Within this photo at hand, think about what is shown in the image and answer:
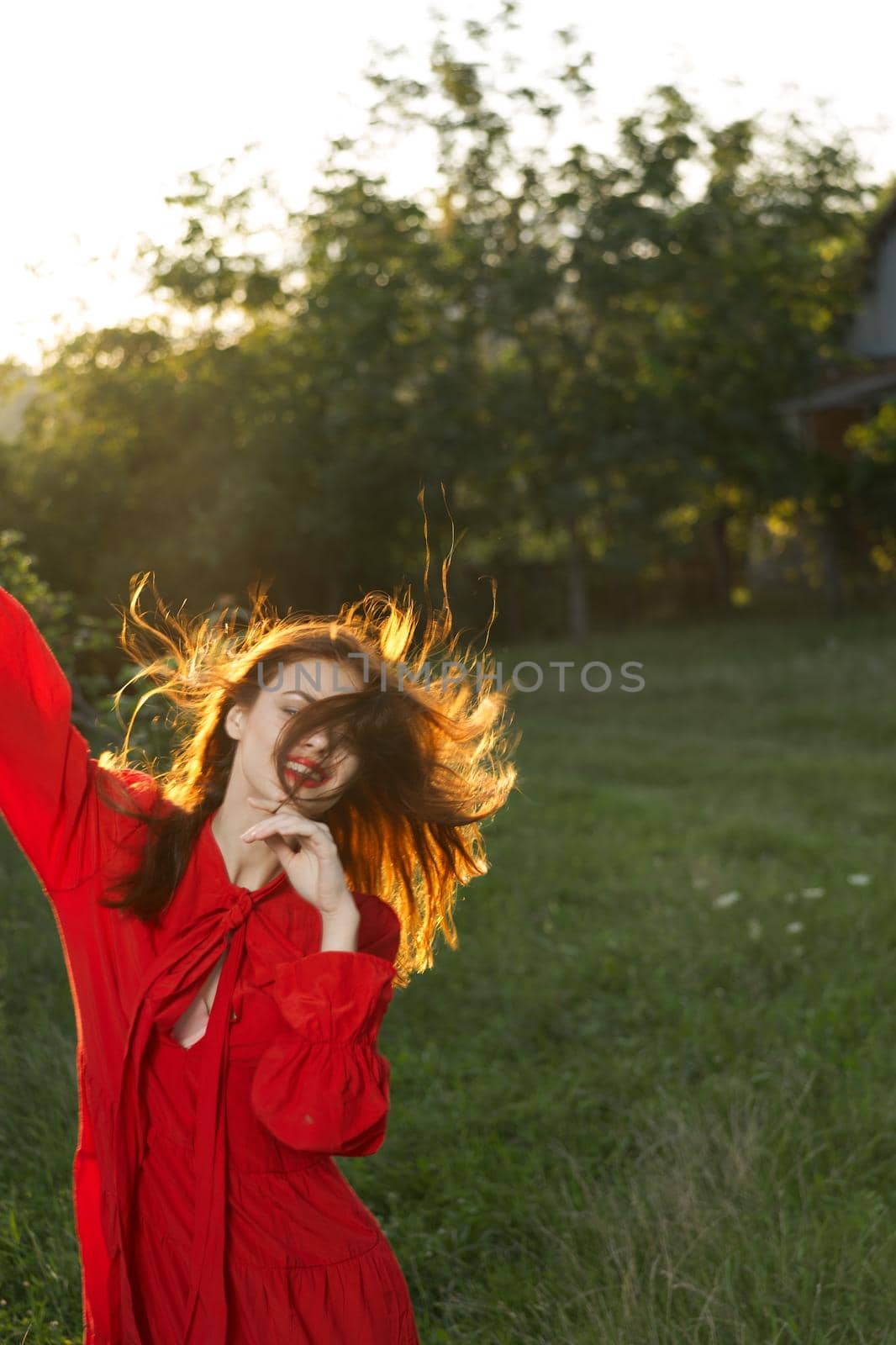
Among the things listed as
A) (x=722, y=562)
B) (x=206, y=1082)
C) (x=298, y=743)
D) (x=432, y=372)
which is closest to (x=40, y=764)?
(x=298, y=743)

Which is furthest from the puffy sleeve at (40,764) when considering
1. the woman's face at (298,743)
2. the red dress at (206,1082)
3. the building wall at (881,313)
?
the building wall at (881,313)

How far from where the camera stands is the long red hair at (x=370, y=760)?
201cm

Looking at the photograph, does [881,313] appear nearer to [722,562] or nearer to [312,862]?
[722,562]

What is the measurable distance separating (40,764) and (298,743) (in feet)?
1.21

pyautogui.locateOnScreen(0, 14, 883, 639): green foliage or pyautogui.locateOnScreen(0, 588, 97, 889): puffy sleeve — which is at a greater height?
pyautogui.locateOnScreen(0, 588, 97, 889): puffy sleeve

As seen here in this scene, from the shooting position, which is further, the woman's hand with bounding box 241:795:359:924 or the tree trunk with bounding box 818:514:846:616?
the tree trunk with bounding box 818:514:846:616

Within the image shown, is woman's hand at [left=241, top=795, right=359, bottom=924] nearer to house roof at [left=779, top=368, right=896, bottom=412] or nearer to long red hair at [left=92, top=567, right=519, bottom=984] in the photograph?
long red hair at [left=92, top=567, right=519, bottom=984]

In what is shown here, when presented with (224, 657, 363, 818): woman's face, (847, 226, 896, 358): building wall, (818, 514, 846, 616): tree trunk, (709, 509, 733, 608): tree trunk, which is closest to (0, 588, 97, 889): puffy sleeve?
(224, 657, 363, 818): woman's face

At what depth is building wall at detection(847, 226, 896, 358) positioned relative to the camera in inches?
924

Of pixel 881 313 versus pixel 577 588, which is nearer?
pixel 577 588

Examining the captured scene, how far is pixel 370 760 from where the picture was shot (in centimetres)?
208

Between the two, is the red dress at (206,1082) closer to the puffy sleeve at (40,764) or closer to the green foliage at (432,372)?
the puffy sleeve at (40,764)

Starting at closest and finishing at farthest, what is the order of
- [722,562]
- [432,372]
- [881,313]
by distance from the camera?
[432,372], [881,313], [722,562]

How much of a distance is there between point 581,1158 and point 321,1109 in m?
2.22
